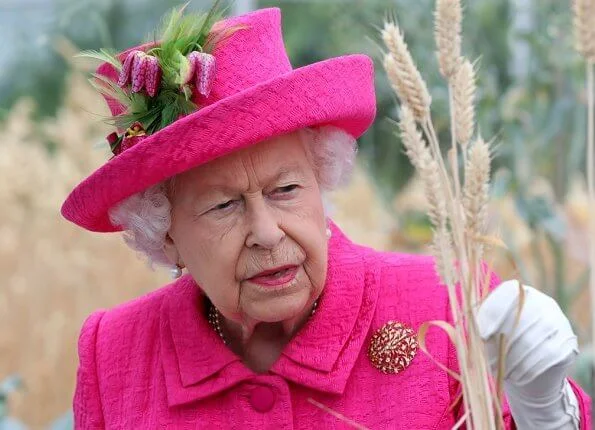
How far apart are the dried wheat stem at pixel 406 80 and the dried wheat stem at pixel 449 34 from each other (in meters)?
0.03

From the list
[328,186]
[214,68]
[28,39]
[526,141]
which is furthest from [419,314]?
[28,39]

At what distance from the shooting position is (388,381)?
6.70 feet

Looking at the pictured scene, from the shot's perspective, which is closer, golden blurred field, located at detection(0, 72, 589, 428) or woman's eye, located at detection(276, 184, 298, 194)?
woman's eye, located at detection(276, 184, 298, 194)

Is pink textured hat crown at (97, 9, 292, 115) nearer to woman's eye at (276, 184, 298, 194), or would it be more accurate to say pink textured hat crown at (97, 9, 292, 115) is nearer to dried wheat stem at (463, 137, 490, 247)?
woman's eye at (276, 184, 298, 194)

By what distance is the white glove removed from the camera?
1.44 meters

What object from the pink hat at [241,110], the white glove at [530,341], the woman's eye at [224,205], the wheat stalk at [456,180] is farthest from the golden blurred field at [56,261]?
the wheat stalk at [456,180]

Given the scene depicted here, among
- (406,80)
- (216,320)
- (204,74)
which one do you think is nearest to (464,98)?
(406,80)

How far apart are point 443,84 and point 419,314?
1866 millimetres

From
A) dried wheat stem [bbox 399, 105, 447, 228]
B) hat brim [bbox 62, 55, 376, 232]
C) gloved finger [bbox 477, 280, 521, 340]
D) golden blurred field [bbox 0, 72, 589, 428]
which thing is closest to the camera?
dried wheat stem [bbox 399, 105, 447, 228]

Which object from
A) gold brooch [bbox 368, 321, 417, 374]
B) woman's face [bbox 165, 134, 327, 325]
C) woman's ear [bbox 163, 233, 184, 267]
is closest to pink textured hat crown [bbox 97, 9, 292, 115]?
woman's face [bbox 165, 134, 327, 325]

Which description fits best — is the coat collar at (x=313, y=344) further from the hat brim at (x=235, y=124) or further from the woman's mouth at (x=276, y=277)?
the hat brim at (x=235, y=124)

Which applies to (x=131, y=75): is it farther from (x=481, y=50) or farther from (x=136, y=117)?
(x=481, y=50)

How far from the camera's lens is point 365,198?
4055mm

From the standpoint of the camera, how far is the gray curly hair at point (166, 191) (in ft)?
6.77
